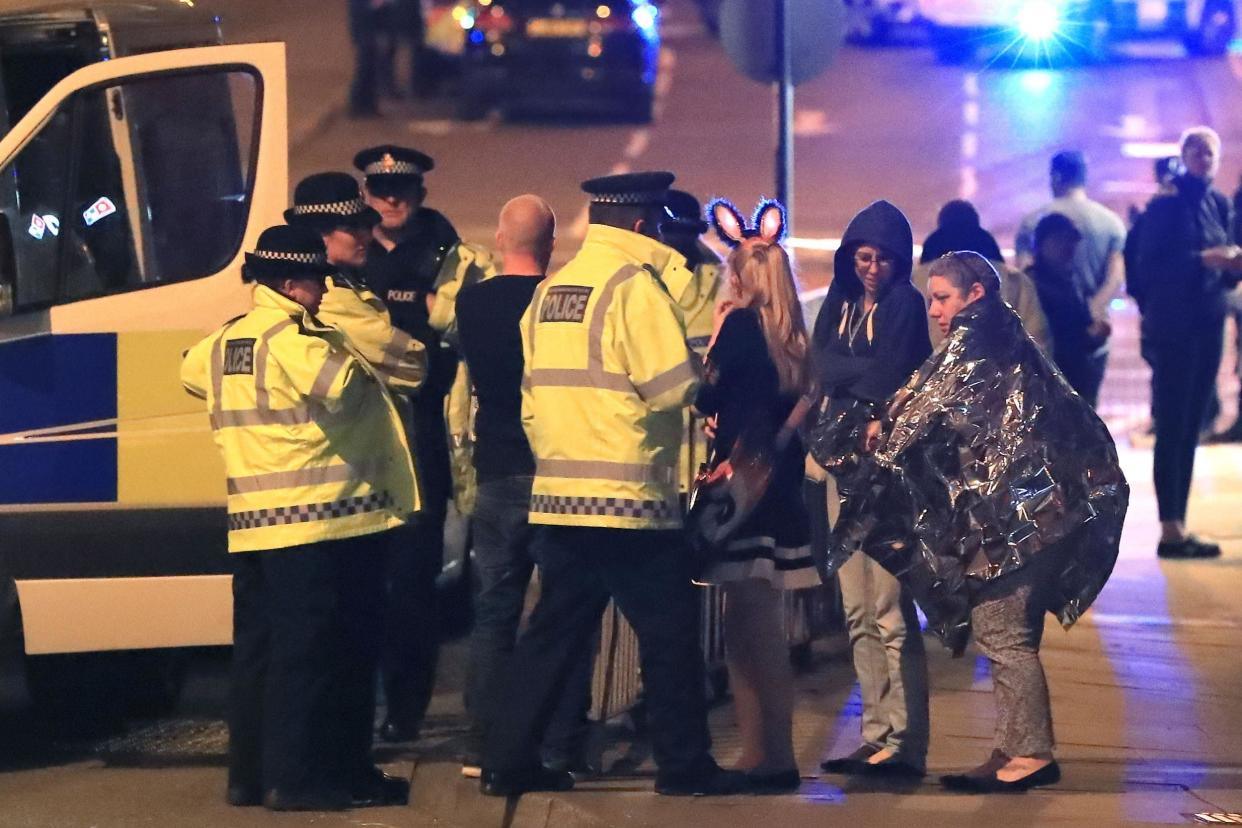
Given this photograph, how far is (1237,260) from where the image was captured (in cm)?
977

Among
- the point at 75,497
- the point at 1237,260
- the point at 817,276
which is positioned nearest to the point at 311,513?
the point at 75,497

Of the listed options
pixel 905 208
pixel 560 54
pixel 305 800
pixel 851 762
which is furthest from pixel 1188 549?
pixel 560 54

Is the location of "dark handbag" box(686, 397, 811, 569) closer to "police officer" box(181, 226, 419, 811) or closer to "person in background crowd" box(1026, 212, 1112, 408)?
"police officer" box(181, 226, 419, 811)

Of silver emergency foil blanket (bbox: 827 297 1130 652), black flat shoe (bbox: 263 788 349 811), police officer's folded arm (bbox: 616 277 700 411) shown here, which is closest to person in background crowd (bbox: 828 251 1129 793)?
silver emergency foil blanket (bbox: 827 297 1130 652)

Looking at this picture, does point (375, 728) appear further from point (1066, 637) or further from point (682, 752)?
point (1066, 637)

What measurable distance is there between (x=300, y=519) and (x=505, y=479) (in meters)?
0.71

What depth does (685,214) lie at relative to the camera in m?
7.47

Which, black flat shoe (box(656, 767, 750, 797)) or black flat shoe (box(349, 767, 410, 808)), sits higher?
black flat shoe (box(656, 767, 750, 797))

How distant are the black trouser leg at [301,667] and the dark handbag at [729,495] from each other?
108 cm

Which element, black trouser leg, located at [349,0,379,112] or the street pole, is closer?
the street pole

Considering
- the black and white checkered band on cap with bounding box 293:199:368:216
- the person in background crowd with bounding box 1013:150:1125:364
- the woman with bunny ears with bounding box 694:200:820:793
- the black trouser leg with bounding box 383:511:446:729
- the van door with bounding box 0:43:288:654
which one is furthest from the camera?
the person in background crowd with bounding box 1013:150:1125:364

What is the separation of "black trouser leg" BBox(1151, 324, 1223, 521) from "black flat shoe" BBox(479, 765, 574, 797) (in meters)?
4.51

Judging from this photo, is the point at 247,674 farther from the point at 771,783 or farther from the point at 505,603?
the point at 771,783

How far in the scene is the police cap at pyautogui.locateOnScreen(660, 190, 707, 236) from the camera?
729 centimetres
